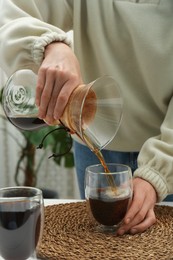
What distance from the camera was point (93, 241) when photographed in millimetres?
988

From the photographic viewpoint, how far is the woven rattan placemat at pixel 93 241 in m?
0.92

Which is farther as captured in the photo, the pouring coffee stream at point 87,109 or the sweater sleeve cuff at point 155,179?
the sweater sleeve cuff at point 155,179

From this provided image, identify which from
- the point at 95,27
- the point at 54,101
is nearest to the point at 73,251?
the point at 54,101

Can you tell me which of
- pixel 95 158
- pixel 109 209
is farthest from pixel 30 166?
pixel 109 209

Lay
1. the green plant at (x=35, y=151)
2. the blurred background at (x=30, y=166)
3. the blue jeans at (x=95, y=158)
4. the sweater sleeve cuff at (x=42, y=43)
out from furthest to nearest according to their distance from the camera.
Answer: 1. the blurred background at (x=30, y=166)
2. the green plant at (x=35, y=151)
3. the blue jeans at (x=95, y=158)
4. the sweater sleeve cuff at (x=42, y=43)

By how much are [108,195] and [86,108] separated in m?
0.18

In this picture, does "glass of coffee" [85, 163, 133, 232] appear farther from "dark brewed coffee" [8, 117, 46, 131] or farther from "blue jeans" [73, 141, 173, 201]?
"blue jeans" [73, 141, 173, 201]

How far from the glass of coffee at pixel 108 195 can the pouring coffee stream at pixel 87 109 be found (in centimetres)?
1

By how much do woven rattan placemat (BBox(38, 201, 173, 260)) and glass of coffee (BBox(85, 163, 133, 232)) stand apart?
4 cm

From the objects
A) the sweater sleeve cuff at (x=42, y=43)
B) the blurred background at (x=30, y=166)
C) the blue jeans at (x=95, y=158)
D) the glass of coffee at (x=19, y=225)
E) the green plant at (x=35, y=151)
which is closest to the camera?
the glass of coffee at (x=19, y=225)

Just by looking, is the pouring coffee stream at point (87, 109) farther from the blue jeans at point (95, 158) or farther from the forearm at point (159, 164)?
the blue jeans at point (95, 158)

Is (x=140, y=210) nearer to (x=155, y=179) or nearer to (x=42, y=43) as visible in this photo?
(x=155, y=179)

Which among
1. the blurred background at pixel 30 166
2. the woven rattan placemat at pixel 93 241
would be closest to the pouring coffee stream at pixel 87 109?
the woven rattan placemat at pixel 93 241

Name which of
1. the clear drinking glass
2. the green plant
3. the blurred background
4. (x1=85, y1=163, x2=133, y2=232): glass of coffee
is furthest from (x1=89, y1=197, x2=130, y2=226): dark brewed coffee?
the blurred background
